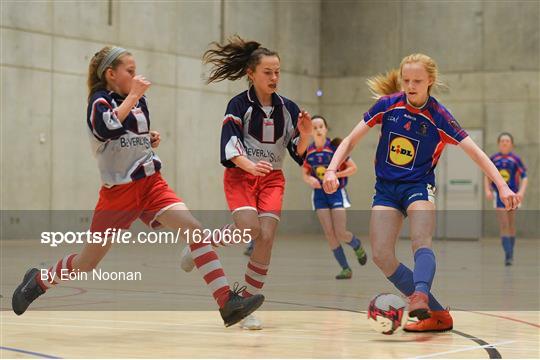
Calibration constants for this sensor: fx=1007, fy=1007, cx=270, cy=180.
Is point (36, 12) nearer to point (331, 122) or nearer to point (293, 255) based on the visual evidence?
point (293, 255)

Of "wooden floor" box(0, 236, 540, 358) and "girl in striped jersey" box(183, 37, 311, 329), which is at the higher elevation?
"girl in striped jersey" box(183, 37, 311, 329)

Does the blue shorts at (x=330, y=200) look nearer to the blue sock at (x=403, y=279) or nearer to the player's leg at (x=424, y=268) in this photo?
the blue sock at (x=403, y=279)

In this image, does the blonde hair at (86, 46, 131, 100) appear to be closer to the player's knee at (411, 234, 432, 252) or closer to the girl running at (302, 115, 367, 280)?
the player's knee at (411, 234, 432, 252)

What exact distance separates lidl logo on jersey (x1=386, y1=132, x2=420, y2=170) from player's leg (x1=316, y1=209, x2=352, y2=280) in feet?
15.7

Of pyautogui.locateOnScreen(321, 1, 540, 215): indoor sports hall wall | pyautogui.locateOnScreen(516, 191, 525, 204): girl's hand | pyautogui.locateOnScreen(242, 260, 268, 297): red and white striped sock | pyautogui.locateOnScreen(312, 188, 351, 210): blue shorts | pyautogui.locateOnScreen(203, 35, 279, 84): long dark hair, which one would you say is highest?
pyautogui.locateOnScreen(321, 1, 540, 215): indoor sports hall wall

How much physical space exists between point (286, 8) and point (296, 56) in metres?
1.21

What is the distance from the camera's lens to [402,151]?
260 inches

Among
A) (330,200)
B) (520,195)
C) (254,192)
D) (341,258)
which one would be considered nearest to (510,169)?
(520,195)

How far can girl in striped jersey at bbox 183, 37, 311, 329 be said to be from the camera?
6.75 m

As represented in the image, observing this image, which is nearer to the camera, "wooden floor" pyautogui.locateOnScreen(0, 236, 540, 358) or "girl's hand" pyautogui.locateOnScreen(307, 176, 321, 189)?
"wooden floor" pyautogui.locateOnScreen(0, 236, 540, 358)

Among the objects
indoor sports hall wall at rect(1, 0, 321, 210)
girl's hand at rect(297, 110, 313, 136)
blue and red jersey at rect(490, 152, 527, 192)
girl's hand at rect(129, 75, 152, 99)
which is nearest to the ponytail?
girl's hand at rect(297, 110, 313, 136)

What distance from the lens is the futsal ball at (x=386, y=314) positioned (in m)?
6.07

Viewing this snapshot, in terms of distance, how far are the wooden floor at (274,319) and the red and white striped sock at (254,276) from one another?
27 centimetres

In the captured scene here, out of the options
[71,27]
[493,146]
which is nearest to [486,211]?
[493,146]
